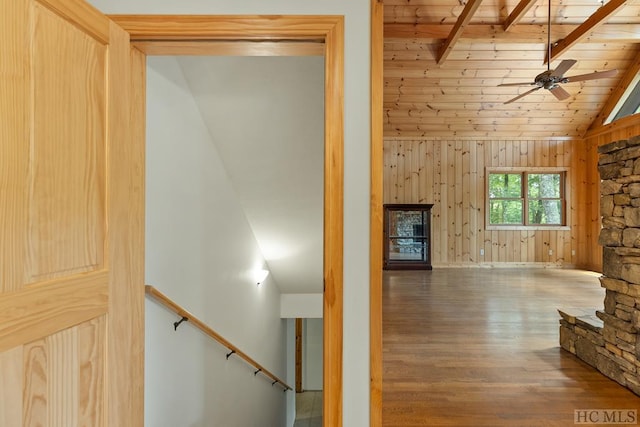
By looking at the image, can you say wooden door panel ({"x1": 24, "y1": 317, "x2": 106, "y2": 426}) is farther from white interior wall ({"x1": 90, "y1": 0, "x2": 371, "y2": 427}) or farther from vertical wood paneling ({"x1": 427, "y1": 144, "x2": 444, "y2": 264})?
vertical wood paneling ({"x1": 427, "y1": 144, "x2": 444, "y2": 264})

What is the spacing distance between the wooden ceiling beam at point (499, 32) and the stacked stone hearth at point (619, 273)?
322 centimetres

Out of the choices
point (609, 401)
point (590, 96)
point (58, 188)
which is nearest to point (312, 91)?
point (58, 188)

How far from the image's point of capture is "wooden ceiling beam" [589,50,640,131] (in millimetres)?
5979

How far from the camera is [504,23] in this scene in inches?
192

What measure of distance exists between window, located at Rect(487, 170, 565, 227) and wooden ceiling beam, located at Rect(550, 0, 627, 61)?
290cm

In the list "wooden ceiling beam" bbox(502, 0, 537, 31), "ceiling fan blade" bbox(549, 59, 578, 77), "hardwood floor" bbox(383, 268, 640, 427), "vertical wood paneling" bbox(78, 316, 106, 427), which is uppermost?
"wooden ceiling beam" bbox(502, 0, 537, 31)

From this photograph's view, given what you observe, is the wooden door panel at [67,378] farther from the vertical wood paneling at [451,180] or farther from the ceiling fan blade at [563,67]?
the vertical wood paneling at [451,180]

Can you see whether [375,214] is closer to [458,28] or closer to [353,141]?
[353,141]

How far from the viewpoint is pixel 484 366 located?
8.33 ft

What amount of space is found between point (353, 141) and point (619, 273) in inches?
88.9

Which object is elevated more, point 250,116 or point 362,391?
point 250,116

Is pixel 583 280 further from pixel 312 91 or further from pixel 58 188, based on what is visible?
pixel 58 188

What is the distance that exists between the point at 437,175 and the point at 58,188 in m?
7.46

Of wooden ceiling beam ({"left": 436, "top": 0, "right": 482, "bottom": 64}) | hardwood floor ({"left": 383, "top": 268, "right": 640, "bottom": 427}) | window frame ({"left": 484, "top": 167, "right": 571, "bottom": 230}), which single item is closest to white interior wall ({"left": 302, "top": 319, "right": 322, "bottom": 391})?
hardwood floor ({"left": 383, "top": 268, "right": 640, "bottom": 427})
